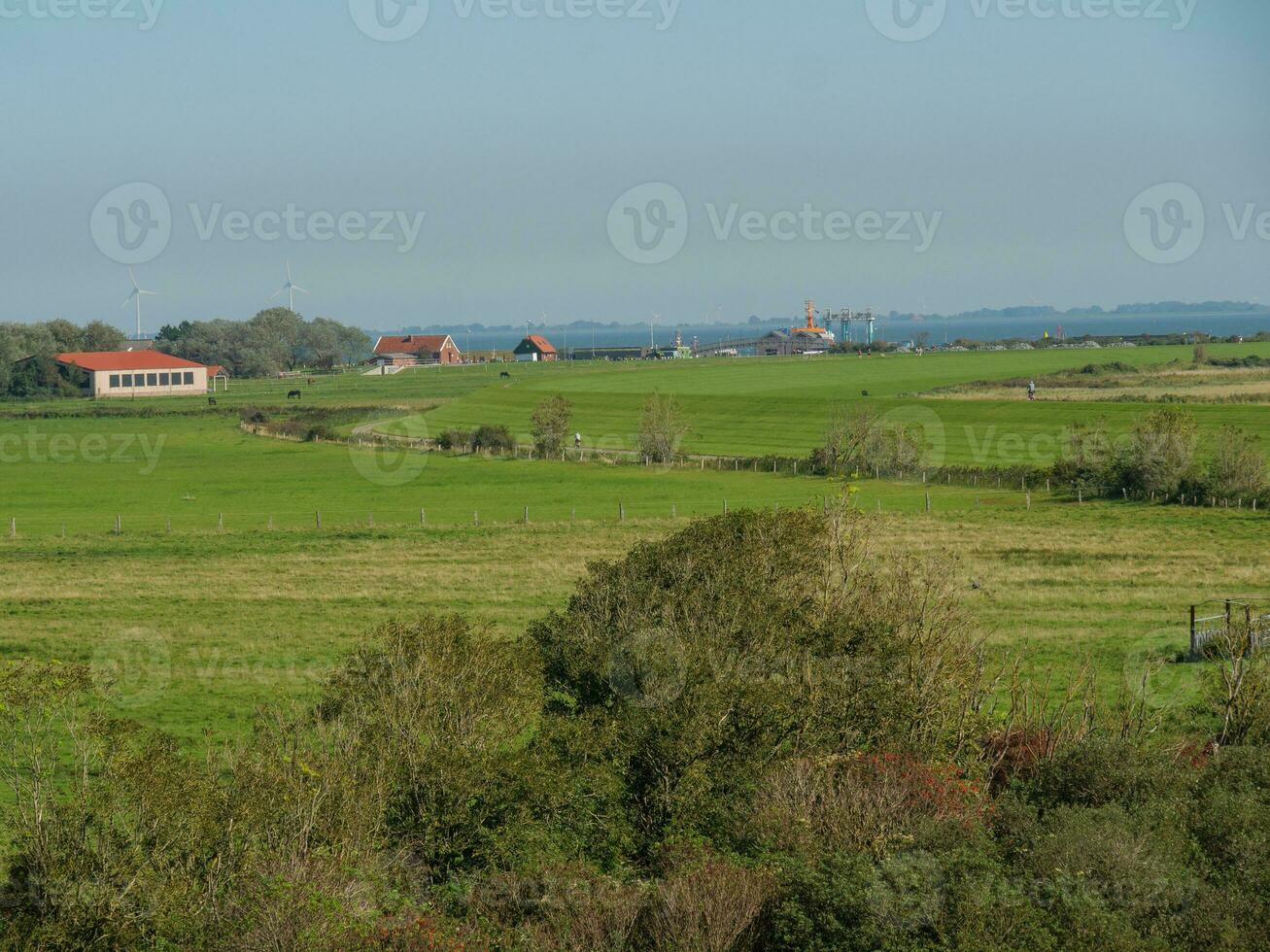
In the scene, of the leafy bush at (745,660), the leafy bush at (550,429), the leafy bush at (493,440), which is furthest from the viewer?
the leafy bush at (493,440)

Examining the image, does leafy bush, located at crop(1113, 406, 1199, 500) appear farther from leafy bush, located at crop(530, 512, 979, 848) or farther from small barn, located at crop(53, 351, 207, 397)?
small barn, located at crop(53, 351, 207, 397)

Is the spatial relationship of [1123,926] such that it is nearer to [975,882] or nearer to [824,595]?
[975,882]

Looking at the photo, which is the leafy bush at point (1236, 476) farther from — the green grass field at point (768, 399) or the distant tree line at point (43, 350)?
the distant tree line at point (43, 350)

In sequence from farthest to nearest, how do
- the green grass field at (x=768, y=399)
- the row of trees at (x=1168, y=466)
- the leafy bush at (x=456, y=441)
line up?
the leafy bush at (x=456, y=441), the green grass field at (x=768, y=399), the row of trees at (x=1168, y=466)

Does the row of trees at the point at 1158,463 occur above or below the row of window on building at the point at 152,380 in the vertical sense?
below

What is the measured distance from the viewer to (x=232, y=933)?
1433cm

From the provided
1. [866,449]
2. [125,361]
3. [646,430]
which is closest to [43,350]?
[125,361]

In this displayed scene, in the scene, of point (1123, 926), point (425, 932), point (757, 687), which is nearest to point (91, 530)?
point (757, 687)

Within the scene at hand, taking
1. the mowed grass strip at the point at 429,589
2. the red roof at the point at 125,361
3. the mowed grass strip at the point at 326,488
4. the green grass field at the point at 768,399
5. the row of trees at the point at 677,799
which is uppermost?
the red roof at the point at 125,361

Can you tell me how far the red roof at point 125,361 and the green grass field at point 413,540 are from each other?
24462mm

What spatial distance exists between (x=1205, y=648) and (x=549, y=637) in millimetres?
16927

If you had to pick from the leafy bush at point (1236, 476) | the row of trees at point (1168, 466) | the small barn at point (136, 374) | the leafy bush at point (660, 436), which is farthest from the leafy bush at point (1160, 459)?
the small barn at point (136, 374)

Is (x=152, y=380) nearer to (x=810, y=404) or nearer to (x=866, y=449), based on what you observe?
(x=810, y=404)

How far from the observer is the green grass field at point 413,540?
3611 centimetres
